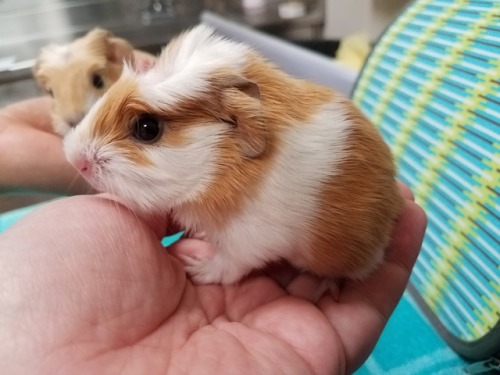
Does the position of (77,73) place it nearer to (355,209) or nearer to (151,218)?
(151,218)

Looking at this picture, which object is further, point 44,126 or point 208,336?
point 44,126

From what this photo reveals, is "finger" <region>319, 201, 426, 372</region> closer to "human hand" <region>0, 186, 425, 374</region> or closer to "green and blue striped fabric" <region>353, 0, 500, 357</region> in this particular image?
"human hand" <region>0, 186, 425, 374</region>

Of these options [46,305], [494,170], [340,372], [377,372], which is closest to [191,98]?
[46,305]

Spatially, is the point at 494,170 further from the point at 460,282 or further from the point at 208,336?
the point at 208,336

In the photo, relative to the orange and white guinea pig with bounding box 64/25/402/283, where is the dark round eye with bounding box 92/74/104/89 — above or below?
below

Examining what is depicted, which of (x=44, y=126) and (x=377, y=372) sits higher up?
(x=44, y=126)

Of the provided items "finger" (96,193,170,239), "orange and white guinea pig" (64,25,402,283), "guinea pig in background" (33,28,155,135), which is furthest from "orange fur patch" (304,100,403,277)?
"guinea pig in background" (33,28,155,135)

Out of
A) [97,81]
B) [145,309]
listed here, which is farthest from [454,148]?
[97,81]
